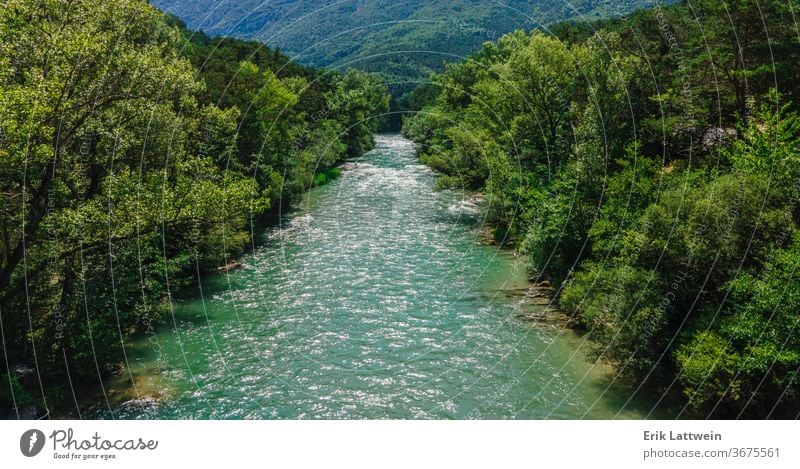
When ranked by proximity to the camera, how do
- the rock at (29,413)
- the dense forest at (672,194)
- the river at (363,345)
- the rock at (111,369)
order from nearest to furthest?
1. the dense forest at (672,194)
2. the rock at (29,413)
3. the river at (363,345)
4. the rock at (111,369)

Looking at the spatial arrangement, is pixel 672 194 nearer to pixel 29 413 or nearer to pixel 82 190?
pixel 82 190

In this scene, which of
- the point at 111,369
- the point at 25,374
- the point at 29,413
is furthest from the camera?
the point at 111,369
